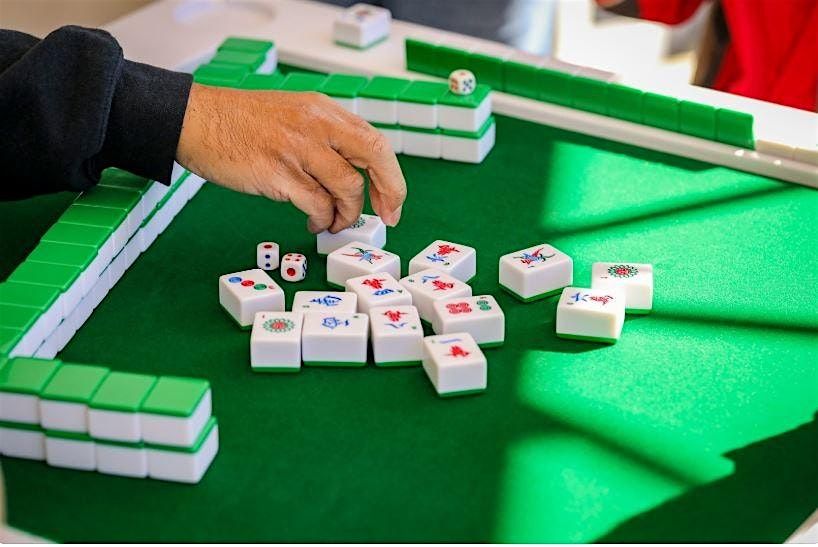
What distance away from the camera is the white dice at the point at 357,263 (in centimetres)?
211

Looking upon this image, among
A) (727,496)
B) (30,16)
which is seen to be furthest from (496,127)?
(30,16)

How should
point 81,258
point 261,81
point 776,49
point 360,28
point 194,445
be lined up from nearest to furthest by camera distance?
A: point 194,445 < point 81,258 < point 261,81 < point 360,28 < point 776,49

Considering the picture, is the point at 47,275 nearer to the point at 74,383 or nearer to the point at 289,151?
the point at 74,383

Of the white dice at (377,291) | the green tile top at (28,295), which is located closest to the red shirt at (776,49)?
the white dice at (377,291)

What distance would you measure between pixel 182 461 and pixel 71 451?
0.17 meters

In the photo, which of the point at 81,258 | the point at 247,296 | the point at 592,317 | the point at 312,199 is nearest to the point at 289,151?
the point at 312,199

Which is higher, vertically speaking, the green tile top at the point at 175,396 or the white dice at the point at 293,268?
the green tile top at the point at 175,396

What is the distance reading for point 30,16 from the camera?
379cm

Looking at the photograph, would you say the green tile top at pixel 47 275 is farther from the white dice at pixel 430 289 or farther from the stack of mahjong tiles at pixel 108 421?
the white dice at pixel 430 289

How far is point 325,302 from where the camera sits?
2002mm

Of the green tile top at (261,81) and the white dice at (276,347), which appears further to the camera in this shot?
the green tile top at (261,81)

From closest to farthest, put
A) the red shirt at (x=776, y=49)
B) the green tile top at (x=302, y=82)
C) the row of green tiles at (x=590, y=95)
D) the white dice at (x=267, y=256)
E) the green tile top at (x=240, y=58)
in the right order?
the white dice at (x=267, y=256)
the row of green tiles at (x=590, y=95)
the green tile top at (x=302, y=82)
the green tile top at (x=240, y=58)
the red shirt at (x=776, y=49)

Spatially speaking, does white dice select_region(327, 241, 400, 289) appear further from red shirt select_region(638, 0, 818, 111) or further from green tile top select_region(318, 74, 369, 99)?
red shirt select_region(638, 0, 818, 111)

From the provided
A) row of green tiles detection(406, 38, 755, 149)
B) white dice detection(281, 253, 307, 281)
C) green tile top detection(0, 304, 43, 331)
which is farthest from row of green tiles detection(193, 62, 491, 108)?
green tile top detection(0, 304, 43, 331)
